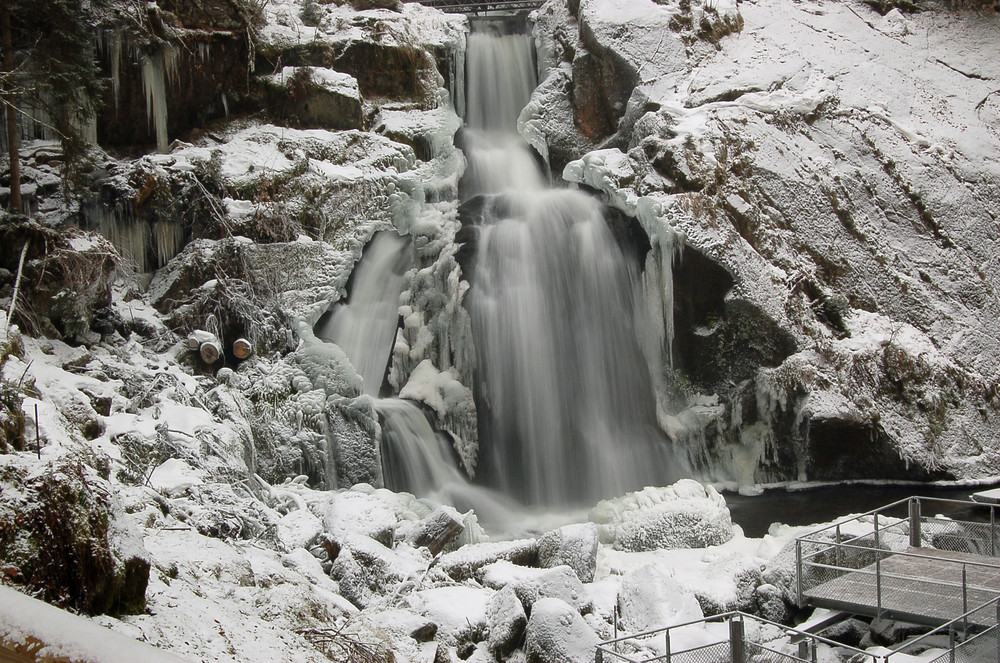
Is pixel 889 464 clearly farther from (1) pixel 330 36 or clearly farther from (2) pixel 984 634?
(1) pixel 330 36

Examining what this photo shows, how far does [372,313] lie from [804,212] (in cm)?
781

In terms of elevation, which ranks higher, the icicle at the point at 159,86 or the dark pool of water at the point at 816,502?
the icicle at the point at 159,86

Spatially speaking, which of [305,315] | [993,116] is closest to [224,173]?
[305,315]

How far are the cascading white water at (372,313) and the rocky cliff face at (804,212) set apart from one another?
3.76m

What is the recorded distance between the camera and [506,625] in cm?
659

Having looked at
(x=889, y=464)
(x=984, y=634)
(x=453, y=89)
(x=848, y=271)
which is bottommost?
(x=889, y=464)

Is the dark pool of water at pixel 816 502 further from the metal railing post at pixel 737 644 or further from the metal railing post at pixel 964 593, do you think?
the metal railing post at pixel 737 644

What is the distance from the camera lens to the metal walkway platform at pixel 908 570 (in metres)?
7.00

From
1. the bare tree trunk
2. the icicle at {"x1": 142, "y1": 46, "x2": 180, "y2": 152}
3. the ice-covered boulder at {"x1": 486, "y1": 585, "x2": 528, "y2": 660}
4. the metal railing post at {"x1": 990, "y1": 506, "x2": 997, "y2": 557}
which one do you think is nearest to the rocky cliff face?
the metal railing post at {"x1": 990, "y1": 506, "x2": 997, "y2": 557}

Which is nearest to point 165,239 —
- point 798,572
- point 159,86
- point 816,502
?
point 159,86

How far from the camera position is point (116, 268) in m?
10.0

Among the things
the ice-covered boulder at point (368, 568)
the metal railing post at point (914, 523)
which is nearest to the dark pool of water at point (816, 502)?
the metal railing post at point (914, 523)

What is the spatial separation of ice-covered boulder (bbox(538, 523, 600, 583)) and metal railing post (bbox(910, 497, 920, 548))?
343cm

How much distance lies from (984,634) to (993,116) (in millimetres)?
14144
